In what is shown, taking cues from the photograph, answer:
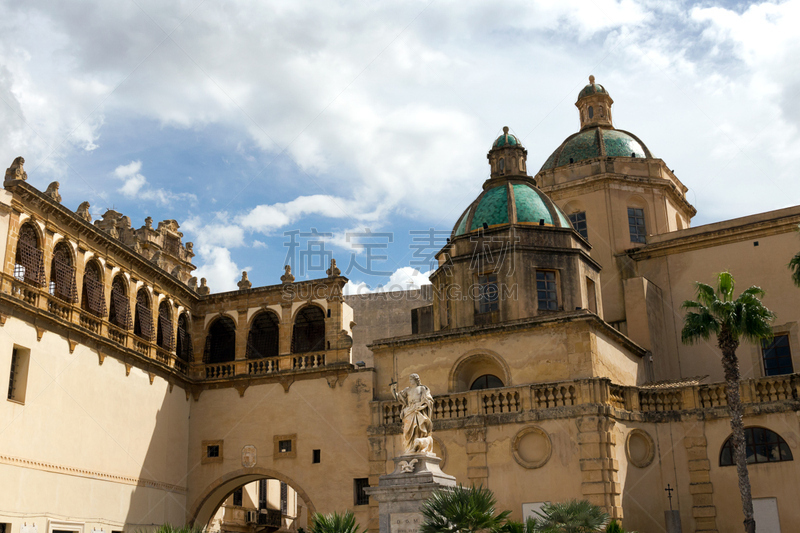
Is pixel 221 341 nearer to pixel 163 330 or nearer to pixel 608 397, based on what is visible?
pixel 163 330

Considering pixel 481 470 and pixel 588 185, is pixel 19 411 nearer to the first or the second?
pixel 481 470

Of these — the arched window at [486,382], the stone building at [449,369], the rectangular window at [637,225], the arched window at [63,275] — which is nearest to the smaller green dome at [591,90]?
the stone building at [449,369]

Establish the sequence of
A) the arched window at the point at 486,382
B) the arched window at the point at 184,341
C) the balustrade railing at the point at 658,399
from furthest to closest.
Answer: the arched window at the point at 184,341 < the arched window at the point at 486,382 < the balustrade railing at the point at 658,399

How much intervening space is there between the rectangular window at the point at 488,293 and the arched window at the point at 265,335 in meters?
8.93

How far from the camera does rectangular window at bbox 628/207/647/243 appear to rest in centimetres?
3488

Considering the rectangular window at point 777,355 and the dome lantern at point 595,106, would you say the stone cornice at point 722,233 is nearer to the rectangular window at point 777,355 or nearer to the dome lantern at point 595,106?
the rectangular window at point 777,355

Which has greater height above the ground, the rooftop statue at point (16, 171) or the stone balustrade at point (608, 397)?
the rooftop statue at point (16, 171)

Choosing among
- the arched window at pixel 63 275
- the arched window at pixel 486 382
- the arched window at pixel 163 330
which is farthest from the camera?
the arched window at pixel 163 330

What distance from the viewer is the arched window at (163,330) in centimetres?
3111

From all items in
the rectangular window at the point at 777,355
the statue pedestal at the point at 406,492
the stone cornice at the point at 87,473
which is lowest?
the statue pedestal at the point at 406,492

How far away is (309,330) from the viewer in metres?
34.6

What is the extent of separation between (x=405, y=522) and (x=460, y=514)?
1.89 m

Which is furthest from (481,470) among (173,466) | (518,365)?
(173,466)

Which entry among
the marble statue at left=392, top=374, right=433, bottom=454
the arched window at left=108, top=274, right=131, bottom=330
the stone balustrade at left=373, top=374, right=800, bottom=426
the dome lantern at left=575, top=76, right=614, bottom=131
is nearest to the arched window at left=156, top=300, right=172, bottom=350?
the arched window at left=108, top=274, right=131, bottom=330
